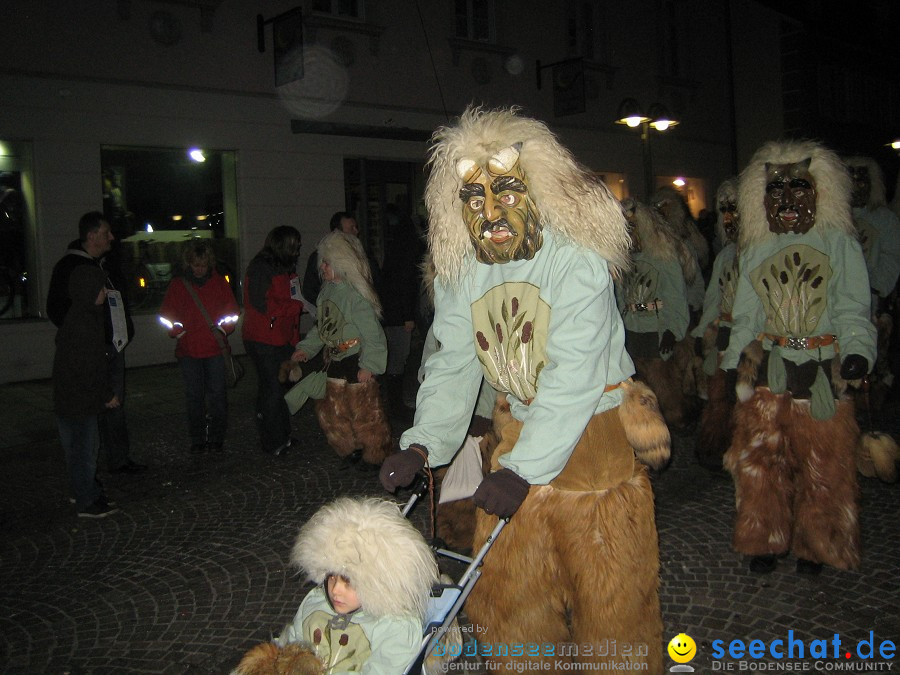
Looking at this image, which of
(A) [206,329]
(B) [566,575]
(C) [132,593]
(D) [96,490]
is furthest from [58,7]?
(B) [566,575]

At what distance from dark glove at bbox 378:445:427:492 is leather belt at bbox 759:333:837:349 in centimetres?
243

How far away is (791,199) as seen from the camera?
4.07 metres

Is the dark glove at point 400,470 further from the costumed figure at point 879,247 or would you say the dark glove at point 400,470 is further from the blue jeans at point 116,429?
the costumed figure at point 879,247

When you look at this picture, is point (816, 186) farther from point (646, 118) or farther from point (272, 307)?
point (646, 118)

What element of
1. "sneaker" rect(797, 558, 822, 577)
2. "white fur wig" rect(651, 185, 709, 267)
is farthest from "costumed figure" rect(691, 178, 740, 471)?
"sneaker" rect(797, 558, 822, 577)

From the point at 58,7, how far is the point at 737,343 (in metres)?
10.5

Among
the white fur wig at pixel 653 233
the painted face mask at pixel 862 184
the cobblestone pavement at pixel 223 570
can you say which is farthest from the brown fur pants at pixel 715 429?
the painted face mask at pixel 862 184

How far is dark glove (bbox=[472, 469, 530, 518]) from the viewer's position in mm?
2250

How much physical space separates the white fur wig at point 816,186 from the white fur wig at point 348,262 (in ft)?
9.24

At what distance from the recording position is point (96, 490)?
539cm

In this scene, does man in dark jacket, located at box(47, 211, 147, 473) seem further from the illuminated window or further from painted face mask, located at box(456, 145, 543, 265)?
the illuminated window

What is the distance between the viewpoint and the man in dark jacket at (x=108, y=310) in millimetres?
5422

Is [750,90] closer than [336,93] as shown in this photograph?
No

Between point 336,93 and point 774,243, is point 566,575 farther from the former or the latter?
point 336,93
